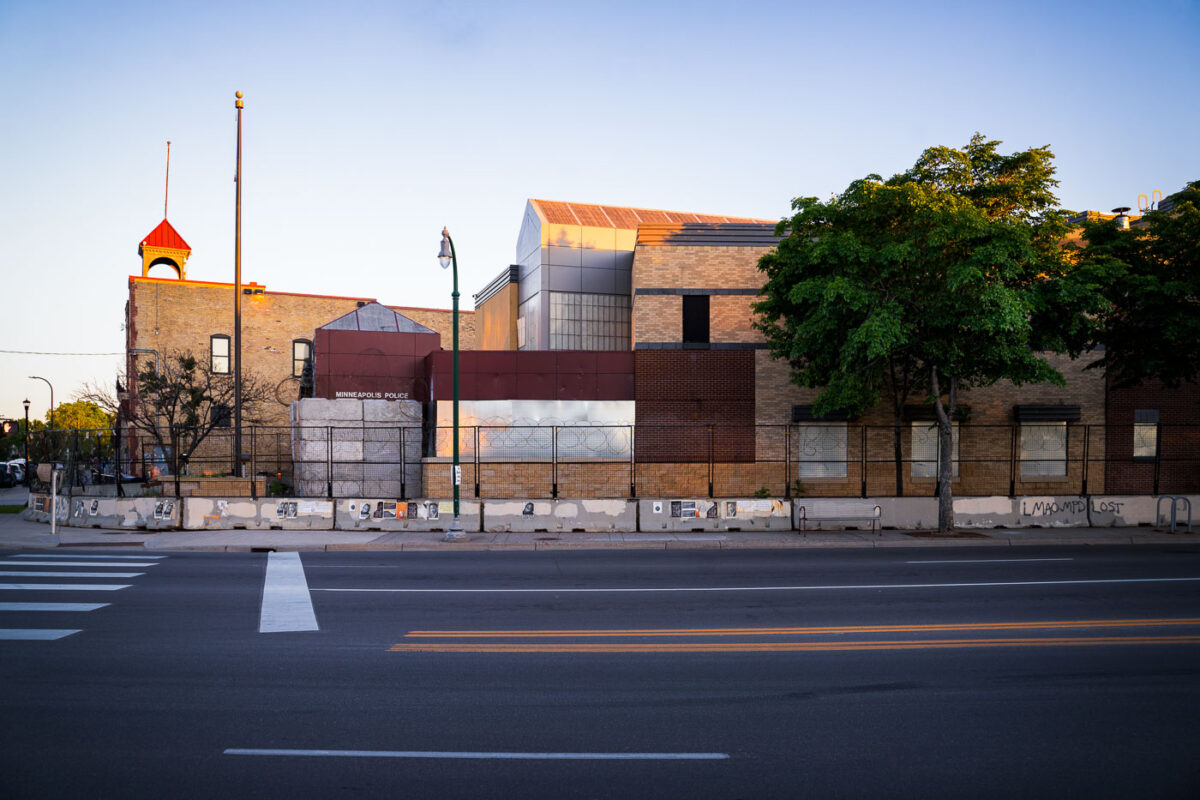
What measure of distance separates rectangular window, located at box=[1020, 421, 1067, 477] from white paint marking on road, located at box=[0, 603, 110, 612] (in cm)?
2749

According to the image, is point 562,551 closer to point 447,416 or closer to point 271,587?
point 271,587

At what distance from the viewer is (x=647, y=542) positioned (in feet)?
61.1

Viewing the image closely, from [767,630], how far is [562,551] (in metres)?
8.73

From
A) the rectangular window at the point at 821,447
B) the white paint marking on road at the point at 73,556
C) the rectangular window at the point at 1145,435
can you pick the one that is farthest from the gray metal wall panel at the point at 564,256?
the rectangular window at the point at 1145,435

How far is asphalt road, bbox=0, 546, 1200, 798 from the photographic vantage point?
17.0 ft

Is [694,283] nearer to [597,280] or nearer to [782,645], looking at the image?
[597,280]

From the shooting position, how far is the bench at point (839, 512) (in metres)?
20.3

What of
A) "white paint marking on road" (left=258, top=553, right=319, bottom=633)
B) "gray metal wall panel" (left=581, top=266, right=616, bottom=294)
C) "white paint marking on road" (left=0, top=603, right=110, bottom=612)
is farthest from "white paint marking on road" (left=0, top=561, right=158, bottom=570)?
"gray metal wall panel" (left=581, top=266, right=616, bottom=294)

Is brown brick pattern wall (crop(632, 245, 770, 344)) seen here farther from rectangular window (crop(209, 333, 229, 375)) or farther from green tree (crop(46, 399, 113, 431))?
green tree (crop(46, 399, 113, 431))

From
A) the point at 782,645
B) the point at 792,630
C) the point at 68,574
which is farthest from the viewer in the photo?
the point at 68,574

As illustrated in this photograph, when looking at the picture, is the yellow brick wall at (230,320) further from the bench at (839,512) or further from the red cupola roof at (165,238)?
the bench at (839,512)

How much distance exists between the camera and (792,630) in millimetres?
9469

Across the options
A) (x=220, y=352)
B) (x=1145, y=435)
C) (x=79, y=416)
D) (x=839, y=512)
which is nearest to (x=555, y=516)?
(x=839, y=512)

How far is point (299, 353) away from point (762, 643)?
40.7m
